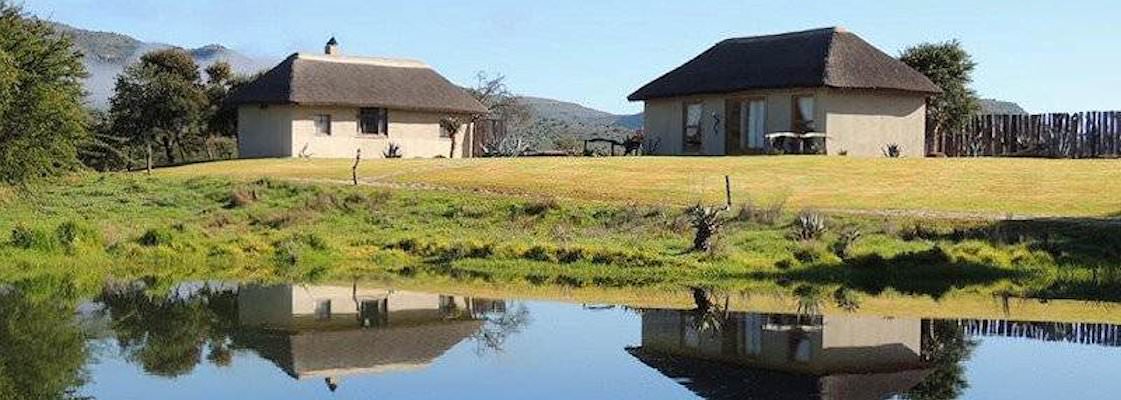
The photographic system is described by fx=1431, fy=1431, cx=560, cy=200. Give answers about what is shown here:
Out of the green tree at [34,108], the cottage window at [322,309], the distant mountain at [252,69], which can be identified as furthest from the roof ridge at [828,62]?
the distant mountain at [252,69]

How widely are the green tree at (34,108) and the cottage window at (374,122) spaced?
69.0 ft

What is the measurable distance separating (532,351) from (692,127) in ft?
113

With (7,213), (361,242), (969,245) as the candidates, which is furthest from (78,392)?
(7,213)

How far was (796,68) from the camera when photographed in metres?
46.6

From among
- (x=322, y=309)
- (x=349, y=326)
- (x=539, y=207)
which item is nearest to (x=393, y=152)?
(x=539, y=207)

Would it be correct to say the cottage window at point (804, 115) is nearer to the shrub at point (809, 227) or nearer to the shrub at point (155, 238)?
the shrub at point (809, 227)

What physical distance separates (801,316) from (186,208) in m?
19.8

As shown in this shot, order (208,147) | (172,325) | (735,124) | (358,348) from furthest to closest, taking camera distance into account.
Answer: (208,147)
(735,124)
(172,325)
(358,348)

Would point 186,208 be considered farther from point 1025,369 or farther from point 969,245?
point 1025,369

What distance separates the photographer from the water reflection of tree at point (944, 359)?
1350cm

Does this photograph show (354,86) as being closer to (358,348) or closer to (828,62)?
(828,62)

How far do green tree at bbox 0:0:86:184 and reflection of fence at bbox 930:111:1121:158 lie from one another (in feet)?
104

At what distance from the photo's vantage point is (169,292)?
74.3 ft

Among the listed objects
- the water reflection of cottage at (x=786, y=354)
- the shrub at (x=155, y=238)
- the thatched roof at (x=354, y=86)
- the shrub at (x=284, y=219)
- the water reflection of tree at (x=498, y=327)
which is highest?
the thatched roof at (x=354, y=86)
